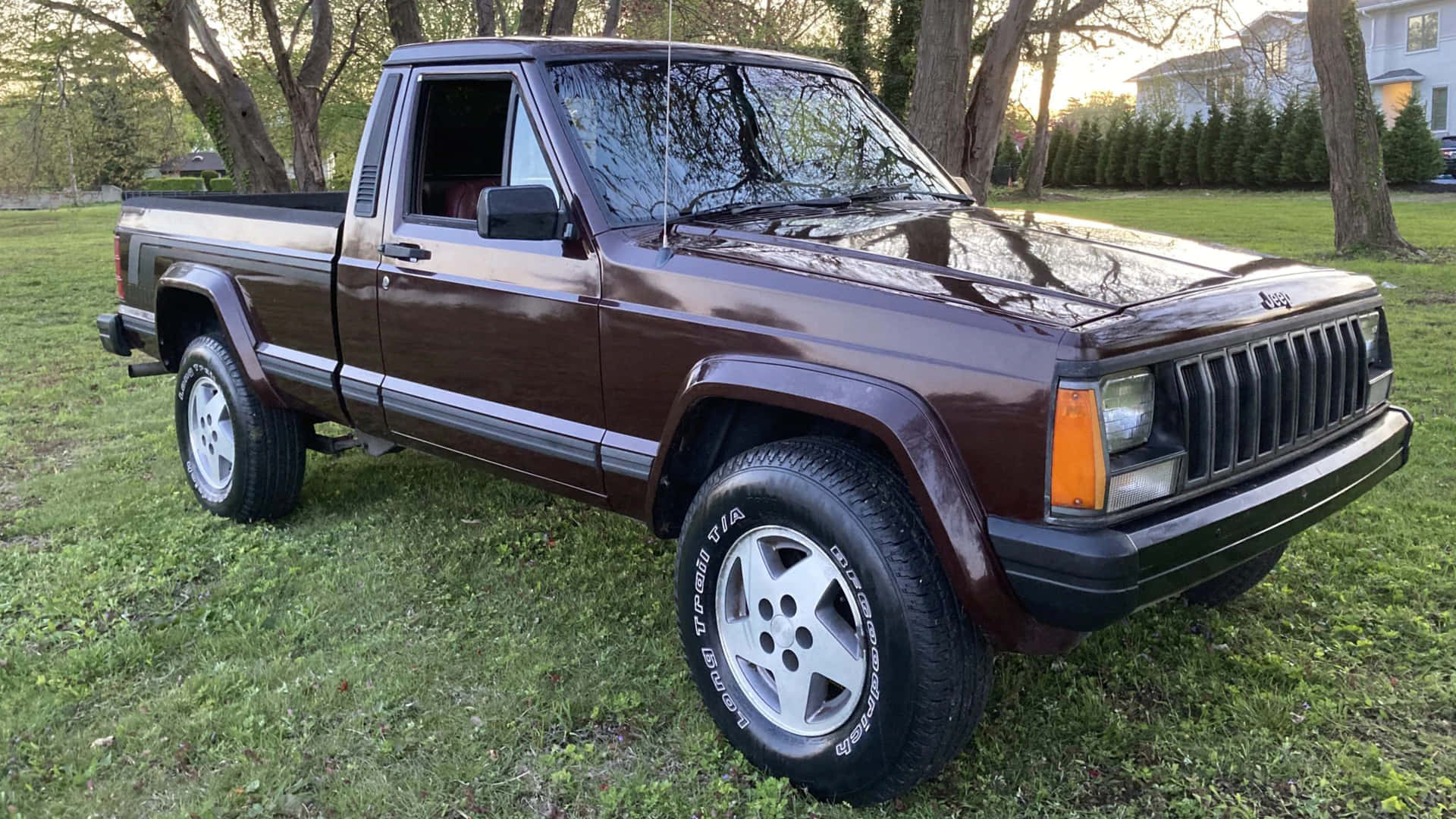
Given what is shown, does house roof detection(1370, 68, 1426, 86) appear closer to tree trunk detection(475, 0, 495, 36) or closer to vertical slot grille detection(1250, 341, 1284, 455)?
tree trunk detection(475, 0, 495, 36)

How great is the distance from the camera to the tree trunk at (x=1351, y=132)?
13.1m

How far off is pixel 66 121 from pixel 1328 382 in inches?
826

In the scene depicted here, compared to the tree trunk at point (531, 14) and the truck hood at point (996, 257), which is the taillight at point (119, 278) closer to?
the truck hood at point (996, 257)

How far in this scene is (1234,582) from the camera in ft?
12.6

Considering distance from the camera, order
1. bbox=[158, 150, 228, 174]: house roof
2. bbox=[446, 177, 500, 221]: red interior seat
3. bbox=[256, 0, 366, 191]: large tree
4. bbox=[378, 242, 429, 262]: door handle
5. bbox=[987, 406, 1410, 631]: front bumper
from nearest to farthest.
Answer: bbox=[987, 406, 1410, 631]: front bumper
bbox=[378, 242, 429, 262]: door handle
bbox=[446, 177, 500, 221]: red interior seat
bbox=[256, 0, 366, 191]: large tree
bbox=[158, 150, 228, 174]: house roof

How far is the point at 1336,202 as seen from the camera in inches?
538

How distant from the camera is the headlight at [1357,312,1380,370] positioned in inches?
132

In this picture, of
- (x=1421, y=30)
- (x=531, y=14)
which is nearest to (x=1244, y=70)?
(x=531, y=14)

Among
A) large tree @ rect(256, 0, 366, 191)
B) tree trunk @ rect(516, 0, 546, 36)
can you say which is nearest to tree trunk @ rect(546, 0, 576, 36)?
tree trunk @ rect(516, 0, 546, 36)

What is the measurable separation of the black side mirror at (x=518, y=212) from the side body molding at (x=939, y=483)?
3.32ft

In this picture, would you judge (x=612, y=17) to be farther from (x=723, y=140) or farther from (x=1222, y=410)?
(x=1222, y=410)

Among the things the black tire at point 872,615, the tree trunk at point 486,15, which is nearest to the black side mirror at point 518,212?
the black tire at point 872,615

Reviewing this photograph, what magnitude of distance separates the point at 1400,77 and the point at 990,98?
114 ft

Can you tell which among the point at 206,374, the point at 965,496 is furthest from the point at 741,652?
the point at 206,374
